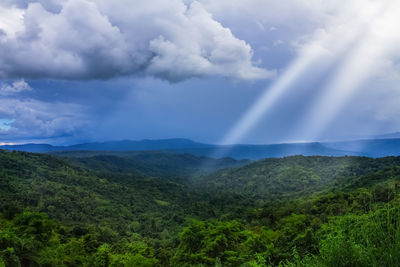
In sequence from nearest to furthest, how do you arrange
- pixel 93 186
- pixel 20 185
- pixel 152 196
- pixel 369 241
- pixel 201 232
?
1. pixel 369 241
2. pixel 201 232
3. pixel 20 185
4. pixel 93 186
5. pixel 152 196

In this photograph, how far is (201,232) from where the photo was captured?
2298 centimetres

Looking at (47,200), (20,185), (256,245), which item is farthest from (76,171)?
(256,245)

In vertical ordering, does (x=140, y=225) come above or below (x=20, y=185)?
below

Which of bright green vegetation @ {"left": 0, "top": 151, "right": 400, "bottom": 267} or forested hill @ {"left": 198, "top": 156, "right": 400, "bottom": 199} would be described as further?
forested hill @ {"left": 198, "top": 156, "right": 400, "bottom": 199}

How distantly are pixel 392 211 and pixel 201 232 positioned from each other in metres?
22.0

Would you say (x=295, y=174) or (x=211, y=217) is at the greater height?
(x=295, y=174)

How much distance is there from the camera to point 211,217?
89.6 metres

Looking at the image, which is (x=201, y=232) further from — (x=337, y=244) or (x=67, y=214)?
(x=67, y=214)

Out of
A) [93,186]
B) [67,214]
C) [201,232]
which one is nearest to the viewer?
[201,232]

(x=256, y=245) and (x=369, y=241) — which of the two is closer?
(x=369, y=241)

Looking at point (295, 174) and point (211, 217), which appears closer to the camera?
point (211, 217)

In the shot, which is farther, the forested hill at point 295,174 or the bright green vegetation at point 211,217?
the forested hill at point 295,174

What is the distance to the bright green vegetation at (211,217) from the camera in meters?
3.03

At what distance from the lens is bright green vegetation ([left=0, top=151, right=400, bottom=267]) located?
3.03m
